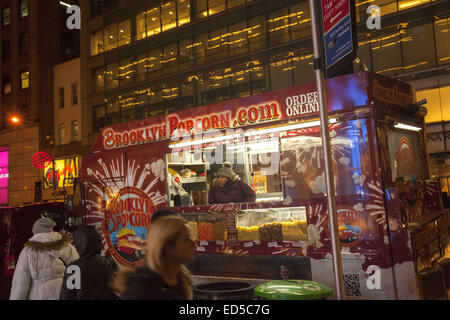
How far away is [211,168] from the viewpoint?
923 cm

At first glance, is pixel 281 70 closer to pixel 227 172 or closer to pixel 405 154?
pixel 227 172

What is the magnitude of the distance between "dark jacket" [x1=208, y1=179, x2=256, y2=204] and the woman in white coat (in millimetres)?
3063

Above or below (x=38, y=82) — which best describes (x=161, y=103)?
below

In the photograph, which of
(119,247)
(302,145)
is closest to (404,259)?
(302,145)

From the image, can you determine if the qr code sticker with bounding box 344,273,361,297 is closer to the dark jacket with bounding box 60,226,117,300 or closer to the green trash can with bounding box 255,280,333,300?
the green trash can with bounding box 255,280,333,300

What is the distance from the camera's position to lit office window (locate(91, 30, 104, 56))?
33812mm

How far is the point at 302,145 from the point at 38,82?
34.6 meters

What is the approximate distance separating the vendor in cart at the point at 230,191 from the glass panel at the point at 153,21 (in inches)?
971

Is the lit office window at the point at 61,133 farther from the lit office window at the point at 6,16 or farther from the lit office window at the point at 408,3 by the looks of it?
the lit office window at the point at 408,3

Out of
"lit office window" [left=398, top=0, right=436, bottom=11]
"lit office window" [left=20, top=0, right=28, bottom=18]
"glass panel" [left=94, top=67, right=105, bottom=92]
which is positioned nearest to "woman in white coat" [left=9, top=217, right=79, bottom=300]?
"lit office window" [left=398, top=0, right=436, bottom=11]

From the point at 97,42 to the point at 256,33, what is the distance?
52.0 ft

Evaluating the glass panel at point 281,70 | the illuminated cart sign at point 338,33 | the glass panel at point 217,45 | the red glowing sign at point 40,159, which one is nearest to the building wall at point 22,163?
the red glowing sign at point 40,159
